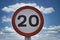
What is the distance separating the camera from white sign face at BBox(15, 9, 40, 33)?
1.76 m

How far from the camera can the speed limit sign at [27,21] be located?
1.76m

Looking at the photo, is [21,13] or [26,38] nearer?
[26,38]

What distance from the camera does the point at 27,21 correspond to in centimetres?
182

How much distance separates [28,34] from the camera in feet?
5.71

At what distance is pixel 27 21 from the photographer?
1.82 metres

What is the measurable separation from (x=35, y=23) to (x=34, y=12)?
0.16m

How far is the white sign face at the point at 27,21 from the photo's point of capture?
176 cm

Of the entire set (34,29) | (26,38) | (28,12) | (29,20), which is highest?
(28,12)

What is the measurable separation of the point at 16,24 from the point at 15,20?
0.19 feet

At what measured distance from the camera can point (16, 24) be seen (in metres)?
1.80

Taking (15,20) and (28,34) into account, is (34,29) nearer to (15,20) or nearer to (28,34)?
(28,34)

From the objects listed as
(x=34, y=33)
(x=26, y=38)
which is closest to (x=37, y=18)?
(x=34, y=33)

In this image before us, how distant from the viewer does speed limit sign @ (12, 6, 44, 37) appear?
1.76 metres

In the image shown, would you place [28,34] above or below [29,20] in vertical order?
below
